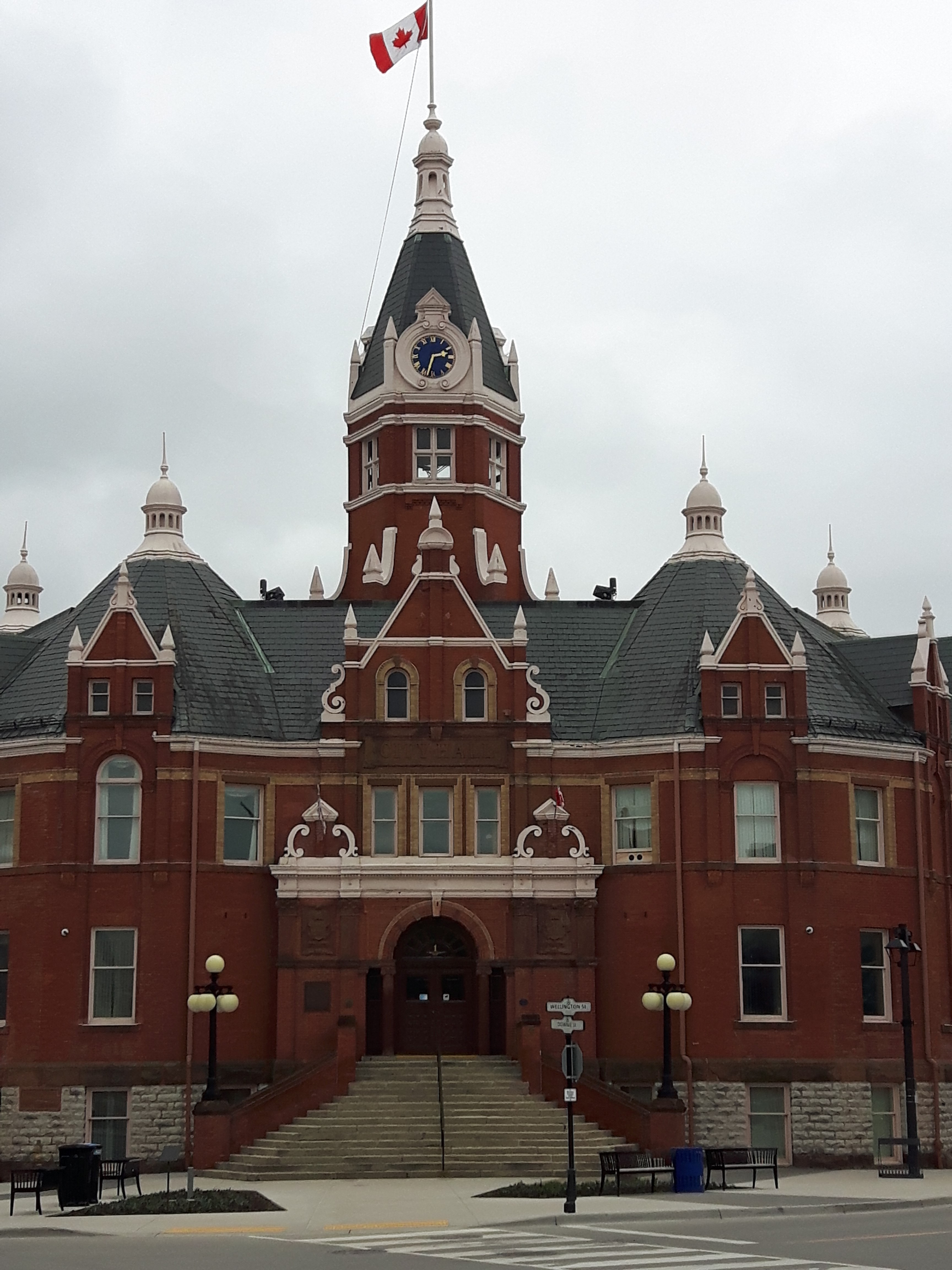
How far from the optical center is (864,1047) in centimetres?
4966

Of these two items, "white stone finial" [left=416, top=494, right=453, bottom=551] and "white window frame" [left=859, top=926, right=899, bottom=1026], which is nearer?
"white window frame" [left=859, top=926, right=899, bottom=1026]

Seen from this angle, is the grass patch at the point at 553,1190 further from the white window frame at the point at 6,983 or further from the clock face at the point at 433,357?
the clock face at the point at 433,357

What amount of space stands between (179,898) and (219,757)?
410cm

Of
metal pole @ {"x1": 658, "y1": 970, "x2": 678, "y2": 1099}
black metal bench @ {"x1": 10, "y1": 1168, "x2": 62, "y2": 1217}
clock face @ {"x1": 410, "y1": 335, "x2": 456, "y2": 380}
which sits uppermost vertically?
clock face @ {"x1": 410, "y1": 335, "x2": 456, "y2": 380}

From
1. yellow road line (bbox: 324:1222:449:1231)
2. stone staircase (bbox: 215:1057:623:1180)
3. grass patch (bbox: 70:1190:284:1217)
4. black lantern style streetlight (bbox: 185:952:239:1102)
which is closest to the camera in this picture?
Answer: yellow road line (bbox: 324:1222:449:1231)

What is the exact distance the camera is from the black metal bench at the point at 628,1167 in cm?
3847

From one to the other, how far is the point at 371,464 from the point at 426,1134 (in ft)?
78.1

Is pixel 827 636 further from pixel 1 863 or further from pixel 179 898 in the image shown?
pixel 1 863

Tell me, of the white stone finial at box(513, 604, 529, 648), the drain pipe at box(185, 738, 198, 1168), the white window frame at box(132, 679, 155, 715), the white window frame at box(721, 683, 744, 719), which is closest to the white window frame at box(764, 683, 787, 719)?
the white window frame at box(721, 683, 744, 719)

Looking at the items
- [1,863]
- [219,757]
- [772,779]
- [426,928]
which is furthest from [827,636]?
[1,863]

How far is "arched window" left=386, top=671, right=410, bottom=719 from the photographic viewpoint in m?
52.6

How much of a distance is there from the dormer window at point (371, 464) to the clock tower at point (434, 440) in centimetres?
5

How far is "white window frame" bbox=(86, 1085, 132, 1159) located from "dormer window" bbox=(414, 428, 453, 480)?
21571mm

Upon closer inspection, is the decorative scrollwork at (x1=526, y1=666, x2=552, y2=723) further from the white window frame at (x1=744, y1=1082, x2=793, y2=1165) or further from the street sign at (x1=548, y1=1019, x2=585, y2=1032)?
the street sign at (x1=548, y1=1019, x2=585, y2=1032)
